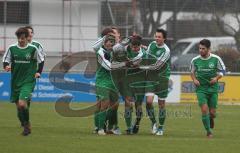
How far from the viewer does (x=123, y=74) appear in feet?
57.6

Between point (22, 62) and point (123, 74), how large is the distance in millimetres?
2378

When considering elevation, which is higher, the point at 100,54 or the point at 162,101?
the point at 100,54

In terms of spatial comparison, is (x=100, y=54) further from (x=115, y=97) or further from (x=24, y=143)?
(x=24, y=143)

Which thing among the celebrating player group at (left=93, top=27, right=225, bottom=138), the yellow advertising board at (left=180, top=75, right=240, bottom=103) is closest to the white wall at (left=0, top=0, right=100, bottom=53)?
the yellow advertising board at (left=180, top=75, right=240, bottom=103)

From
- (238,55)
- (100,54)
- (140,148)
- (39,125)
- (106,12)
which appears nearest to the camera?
(140,148)

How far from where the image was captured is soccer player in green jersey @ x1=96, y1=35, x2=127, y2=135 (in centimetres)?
1680

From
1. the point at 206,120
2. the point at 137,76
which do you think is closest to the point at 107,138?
the point at 137,76

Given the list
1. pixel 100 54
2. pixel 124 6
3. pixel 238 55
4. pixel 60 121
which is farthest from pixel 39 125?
pixel 124 6

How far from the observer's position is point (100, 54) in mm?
16844

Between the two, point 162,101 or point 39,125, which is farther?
point 39,125

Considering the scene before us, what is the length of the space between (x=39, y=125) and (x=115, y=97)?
287cm

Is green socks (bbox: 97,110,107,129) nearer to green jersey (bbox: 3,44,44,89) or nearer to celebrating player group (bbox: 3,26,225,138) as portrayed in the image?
celebrating player group (bbox: 3,26,225,138)

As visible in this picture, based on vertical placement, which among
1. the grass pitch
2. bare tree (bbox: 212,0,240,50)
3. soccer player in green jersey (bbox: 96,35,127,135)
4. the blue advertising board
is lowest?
the blue advertising board

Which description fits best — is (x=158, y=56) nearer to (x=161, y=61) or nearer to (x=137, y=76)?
(x=161, y=61)
